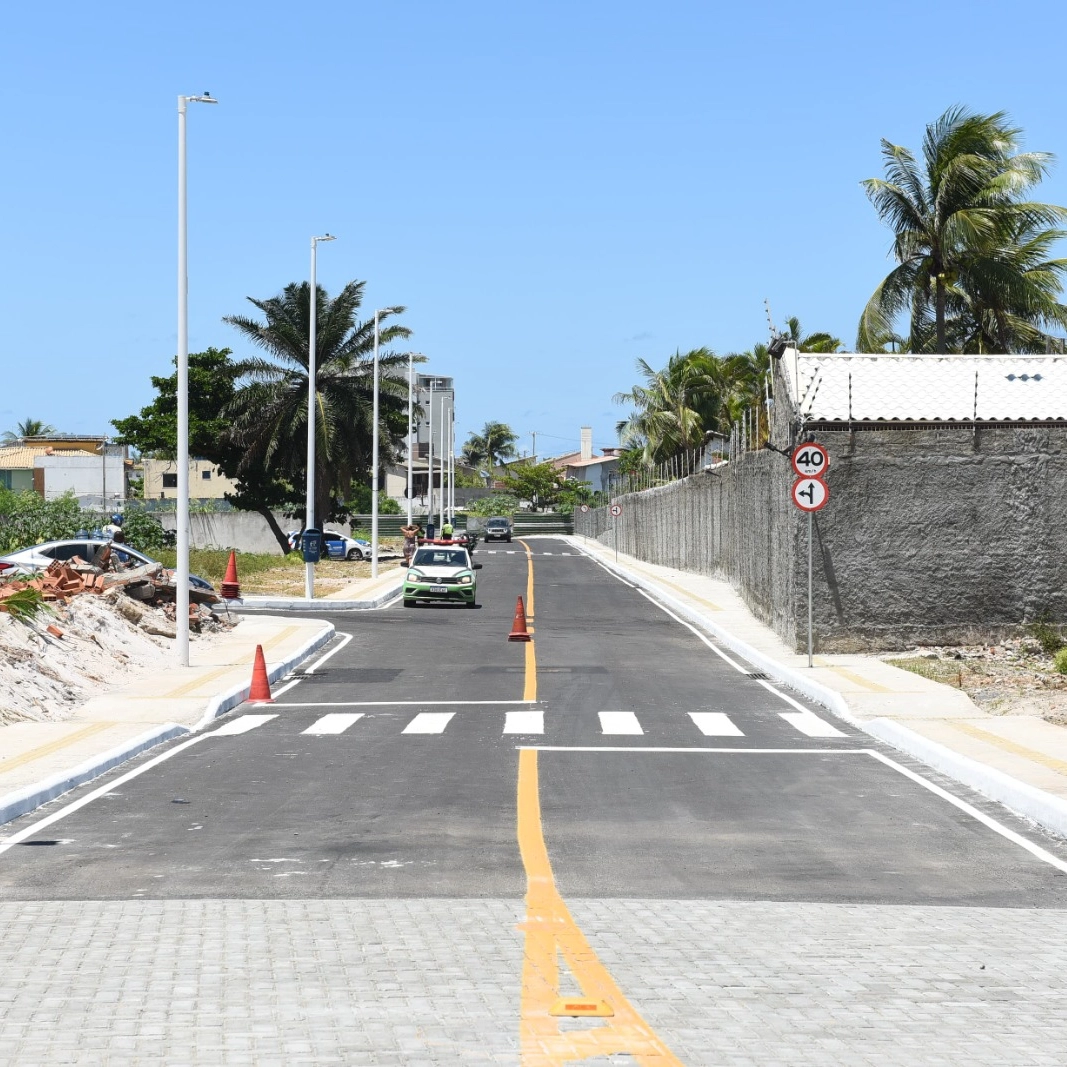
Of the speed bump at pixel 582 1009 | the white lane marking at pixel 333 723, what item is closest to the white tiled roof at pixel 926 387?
the white lane marking at pixel 333 723

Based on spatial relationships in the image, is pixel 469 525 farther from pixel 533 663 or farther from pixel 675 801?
pixel 675 801

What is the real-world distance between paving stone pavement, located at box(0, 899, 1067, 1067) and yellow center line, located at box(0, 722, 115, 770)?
5.46 meters

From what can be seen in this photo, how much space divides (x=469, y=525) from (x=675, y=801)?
119514 mm

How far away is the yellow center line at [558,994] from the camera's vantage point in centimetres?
590

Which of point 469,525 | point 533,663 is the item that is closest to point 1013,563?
point 533,663

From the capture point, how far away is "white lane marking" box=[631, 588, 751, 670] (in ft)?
83.6

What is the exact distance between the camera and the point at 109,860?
32.6 feet

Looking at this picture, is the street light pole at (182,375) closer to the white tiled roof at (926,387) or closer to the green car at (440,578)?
the white tiled roof at (926,387)

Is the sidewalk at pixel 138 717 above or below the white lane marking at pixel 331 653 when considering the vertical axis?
above

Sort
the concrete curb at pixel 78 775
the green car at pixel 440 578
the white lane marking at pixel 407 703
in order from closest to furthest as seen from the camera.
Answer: the concrete curb at pixel 78 775 → the white lane marking at pixel 407 703 → the green car at pixel 440 578

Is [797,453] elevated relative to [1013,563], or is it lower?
elevated

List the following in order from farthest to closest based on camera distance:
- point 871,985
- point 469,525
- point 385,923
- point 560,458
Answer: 1. point 560,458
2. point 469,525
3. point 385,923
4. point 871,985

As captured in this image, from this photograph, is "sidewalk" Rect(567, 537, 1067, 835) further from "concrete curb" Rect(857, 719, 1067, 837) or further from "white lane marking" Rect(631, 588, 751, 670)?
"white lane marking" Rect(631, 588, 751, 670)

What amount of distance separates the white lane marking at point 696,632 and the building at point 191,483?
2783 inches
